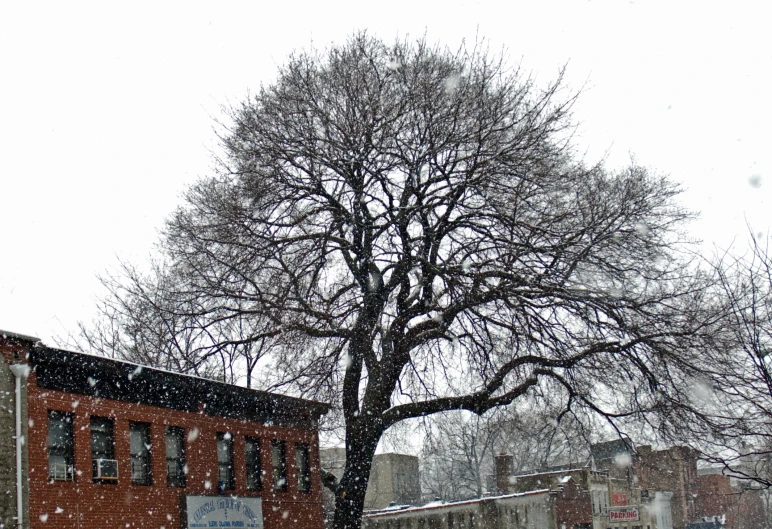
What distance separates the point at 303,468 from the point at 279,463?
56.3 inches

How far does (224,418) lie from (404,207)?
774 centimetres

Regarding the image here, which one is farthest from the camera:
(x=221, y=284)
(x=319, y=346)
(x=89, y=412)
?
(x=319, y=346)

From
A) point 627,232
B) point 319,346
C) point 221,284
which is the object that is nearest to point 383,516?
point 319,346

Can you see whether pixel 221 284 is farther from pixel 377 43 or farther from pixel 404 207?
pixel 377 43

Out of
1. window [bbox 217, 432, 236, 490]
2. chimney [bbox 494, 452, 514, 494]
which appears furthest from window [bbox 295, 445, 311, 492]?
chimney [bbox 494, 452, 514, 494]

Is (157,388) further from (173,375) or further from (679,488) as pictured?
(679,488)

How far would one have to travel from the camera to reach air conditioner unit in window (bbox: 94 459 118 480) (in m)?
17.7

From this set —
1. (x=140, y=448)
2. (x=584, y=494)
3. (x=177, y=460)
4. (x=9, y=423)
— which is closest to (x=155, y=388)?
(x=140, y=448)

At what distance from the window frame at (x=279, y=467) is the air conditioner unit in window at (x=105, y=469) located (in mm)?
6738

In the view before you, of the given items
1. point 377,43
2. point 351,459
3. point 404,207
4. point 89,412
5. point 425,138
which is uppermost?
point 377,43

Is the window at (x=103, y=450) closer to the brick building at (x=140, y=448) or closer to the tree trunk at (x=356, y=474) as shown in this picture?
the brick building at (x=140, y=448)

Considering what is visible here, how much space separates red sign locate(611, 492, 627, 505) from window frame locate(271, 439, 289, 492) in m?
28.8

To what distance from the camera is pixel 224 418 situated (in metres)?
22.5

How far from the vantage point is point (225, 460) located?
22.4 meters
